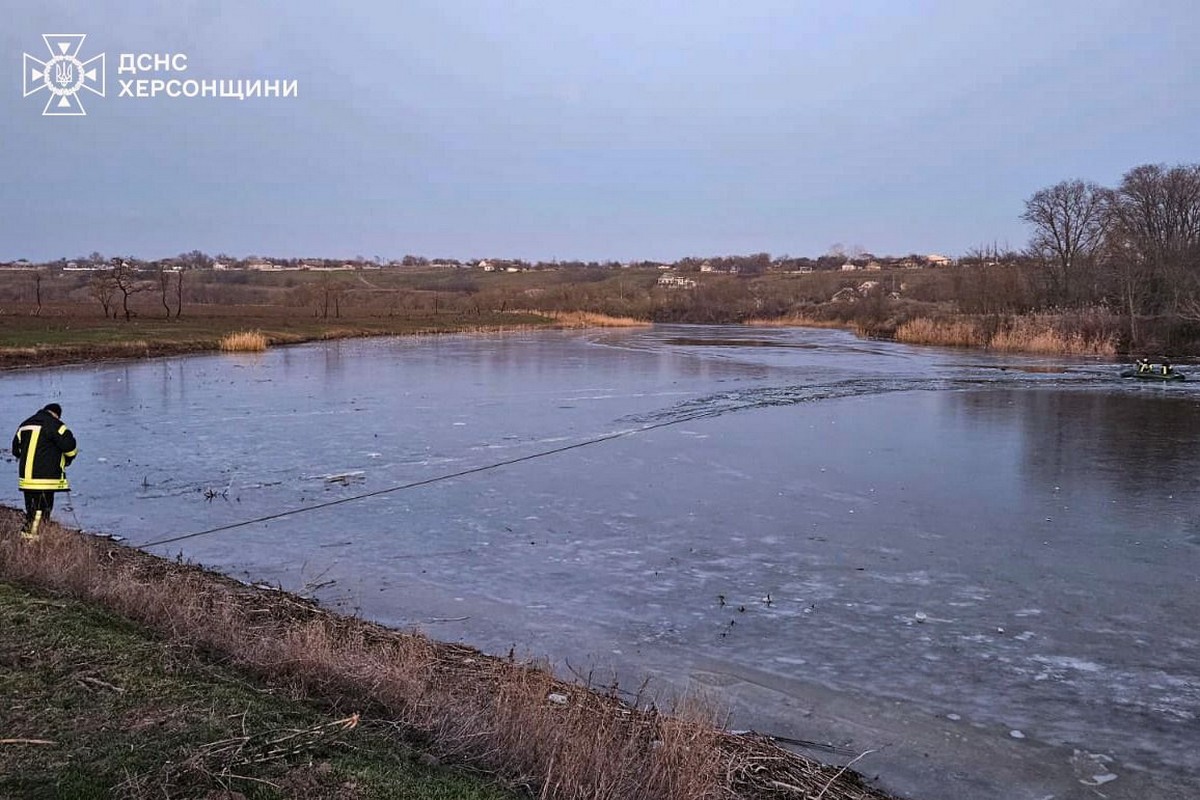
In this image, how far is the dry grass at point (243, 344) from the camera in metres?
33.6

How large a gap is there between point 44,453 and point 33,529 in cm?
76

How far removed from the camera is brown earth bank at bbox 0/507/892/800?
12.0 feet

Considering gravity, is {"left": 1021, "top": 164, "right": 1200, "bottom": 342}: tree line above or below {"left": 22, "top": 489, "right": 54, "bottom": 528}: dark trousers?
above

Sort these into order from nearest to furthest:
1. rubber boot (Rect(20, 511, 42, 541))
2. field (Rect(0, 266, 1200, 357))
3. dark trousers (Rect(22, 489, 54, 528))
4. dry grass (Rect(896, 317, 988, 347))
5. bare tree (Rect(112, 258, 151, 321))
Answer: rubber boot (Rect(20, 511, 42, 541)), dark trousers (Rect(22, 489, 54, 528)), field (Rect(0, 266, 1200, 357)), dry grass (Rect(896, 317, 988, 347)), bare tree (Rect(112, 258, 151, 321))

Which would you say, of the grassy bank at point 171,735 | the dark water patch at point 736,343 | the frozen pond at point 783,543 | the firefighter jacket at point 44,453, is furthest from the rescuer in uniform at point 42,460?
the dark water patch at point 736,343

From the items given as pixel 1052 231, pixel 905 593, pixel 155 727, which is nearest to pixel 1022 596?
pixel 905 593

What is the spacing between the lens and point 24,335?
30516 mm

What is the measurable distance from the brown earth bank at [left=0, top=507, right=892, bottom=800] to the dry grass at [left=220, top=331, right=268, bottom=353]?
28.8 m

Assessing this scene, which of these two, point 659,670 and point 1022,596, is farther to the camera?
point 1022,596

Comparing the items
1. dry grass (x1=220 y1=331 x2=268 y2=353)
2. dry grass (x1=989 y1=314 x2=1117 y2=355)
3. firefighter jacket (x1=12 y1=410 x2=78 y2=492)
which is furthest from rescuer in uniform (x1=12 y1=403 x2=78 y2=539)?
dry grass (x1=989 y1=314 x2=1117 y2=355)

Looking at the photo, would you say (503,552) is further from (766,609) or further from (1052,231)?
(1052,231)

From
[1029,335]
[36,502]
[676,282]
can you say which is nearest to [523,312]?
[676,282]

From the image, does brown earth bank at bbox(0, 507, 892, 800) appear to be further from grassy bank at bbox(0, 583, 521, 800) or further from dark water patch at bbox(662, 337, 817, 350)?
dark water patch at bbox(662, 337, 817, 350)

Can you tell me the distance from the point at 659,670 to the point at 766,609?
4.30ft
